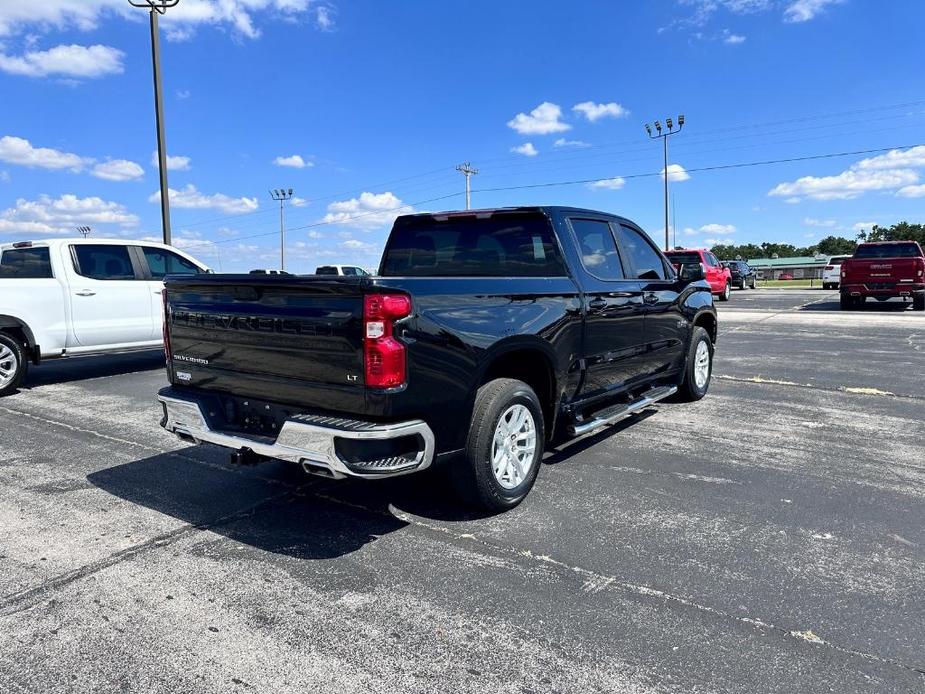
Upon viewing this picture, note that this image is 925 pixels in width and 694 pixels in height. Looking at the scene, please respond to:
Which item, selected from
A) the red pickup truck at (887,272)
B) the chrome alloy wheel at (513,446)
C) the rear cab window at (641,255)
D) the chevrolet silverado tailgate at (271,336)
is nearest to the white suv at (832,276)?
the red pickup truck at (887,272)

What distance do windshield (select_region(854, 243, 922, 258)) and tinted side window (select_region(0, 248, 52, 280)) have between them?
19331 millimetres

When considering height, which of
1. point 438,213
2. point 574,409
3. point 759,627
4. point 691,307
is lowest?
point 759,627

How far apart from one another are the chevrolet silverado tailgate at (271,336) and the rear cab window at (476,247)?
1748 millimetres

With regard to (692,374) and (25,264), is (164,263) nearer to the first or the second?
(25,264)

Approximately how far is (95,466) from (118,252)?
4.97 meters

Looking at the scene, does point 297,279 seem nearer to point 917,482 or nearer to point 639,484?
point 639,484

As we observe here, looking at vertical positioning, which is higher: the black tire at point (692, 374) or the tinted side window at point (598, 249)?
the tinted side window at point (598, 249)

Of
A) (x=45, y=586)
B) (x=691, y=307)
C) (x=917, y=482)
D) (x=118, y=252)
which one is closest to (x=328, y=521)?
(x=45, y=586)

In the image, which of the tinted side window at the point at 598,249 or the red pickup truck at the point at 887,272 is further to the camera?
the red pickup truck at the point at 887,272

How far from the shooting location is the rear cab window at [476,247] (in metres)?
4.75

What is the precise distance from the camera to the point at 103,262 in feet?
29.3

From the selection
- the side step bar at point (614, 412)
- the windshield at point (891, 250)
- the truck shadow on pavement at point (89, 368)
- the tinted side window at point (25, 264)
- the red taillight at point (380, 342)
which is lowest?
the truck shadow on pavement at point (89, 368)

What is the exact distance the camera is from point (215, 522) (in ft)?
12.9

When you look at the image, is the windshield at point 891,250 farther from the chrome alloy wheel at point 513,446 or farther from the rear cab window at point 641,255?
the chrome alloy wheel at point 513,446
